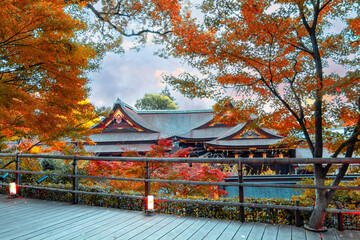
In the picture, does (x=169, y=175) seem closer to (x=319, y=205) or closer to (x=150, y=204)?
(x=150, y=204)

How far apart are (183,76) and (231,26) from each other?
1.00 meters

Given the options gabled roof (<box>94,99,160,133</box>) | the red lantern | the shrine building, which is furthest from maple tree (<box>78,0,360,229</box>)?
gabled roof (<box>94,99,160,133</box>)

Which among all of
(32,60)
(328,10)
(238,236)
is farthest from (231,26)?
(32,60)

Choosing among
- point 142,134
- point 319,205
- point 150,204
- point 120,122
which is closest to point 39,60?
point 150,204

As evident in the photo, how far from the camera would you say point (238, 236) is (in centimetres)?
279

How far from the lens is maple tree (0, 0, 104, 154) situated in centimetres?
323

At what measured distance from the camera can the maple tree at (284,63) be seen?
123 inches

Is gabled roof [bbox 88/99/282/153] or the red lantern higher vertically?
gabled roof [bbox 88/99/282/153]

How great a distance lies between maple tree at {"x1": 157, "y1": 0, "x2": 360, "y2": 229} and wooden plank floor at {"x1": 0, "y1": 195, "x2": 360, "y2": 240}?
55 cm

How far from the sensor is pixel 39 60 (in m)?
3.72

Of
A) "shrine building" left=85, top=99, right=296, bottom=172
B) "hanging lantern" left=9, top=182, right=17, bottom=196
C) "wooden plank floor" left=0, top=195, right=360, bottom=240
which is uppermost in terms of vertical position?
"shrine building" left=85, top=99, right=296, bottom=172

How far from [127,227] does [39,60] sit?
266 centimetres

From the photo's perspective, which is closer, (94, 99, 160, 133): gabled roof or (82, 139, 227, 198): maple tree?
(82, 139, 227, 198): maple tree

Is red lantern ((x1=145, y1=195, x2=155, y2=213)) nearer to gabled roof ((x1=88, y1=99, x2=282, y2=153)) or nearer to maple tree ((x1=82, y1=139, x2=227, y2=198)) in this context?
maple tree ((x1=82, y1=139, x2=227, y2=198))
